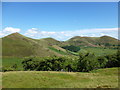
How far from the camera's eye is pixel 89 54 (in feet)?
179

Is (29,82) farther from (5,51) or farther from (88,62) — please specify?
(5,51)

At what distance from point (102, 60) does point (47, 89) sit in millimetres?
61483

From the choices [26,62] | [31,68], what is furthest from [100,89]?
[26,62]

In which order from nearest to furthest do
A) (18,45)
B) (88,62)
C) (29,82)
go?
1. (29,82)
2. (88,62)
3. (18,45)

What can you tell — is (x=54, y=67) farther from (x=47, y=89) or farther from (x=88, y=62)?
(x=47, y=89)

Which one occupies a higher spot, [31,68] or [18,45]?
[18,45]

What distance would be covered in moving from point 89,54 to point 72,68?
31.9 feet

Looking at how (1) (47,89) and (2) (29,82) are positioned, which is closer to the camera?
(1) (47,89)

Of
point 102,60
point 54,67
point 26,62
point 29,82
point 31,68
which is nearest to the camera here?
point 29,82

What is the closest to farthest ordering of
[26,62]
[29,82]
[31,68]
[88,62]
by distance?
1. [29,82]
2. [88,62]
3. [31,68]
4. [26,62]

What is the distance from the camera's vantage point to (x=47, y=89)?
20.6 metres

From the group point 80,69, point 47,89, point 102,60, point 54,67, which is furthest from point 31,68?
point 47,89

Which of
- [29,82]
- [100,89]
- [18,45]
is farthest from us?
[18,45]

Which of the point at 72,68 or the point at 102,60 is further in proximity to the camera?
the point at 102,60
